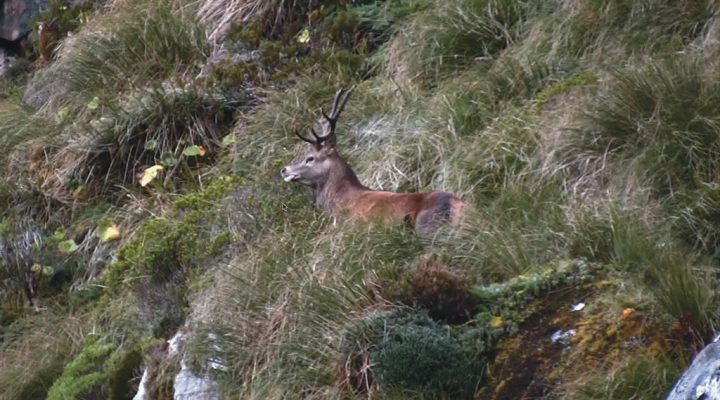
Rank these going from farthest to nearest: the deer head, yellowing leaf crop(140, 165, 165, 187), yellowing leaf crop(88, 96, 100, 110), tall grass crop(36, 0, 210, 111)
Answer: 1. tall grass crop(36, 0, 210, 111)
2. yellowing leaf crop(88, 96, 100, 110)
3. yellowing leaf crop(140, 165, 165, 187)
4. the deer head

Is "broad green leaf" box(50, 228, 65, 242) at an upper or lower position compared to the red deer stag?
lower

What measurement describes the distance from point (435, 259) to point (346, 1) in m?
6.31

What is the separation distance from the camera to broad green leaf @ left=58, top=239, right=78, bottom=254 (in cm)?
1183

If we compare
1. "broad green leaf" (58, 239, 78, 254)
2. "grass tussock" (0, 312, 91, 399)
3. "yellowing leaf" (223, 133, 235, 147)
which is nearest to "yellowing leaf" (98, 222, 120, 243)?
"broad green leaf" (58, 239, 78, 254)

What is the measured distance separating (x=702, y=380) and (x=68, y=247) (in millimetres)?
7338

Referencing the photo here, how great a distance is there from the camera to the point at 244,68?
12961 mm

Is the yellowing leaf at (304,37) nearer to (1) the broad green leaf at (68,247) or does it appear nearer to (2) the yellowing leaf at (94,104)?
(2) the yellowing leaf at (94,104)

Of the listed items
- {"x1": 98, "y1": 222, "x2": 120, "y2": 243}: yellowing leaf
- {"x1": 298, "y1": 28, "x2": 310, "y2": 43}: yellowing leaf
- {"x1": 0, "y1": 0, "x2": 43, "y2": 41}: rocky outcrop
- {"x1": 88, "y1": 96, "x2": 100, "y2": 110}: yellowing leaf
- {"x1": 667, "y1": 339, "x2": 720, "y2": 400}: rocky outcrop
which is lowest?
{"x1": 0, "y1": 0, "x2": 43, "y2": 41}: rocky outcrop

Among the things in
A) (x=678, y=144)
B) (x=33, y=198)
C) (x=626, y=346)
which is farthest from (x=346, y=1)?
(x=626, y=346)

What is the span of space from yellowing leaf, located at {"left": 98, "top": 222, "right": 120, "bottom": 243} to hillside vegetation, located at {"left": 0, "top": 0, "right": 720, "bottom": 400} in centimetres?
2

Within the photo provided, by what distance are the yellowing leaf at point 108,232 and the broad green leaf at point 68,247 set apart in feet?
1.09

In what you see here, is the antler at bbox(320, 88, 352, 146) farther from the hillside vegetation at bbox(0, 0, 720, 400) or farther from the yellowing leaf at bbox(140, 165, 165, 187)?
the yellowing leaf at bbox(140, 165, 165, 187)

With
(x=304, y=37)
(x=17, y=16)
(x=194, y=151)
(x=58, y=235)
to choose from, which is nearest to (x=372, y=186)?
(x=194, y=151)

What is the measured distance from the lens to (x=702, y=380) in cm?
541
